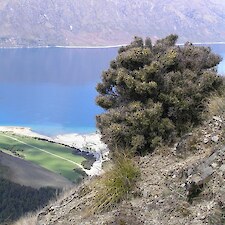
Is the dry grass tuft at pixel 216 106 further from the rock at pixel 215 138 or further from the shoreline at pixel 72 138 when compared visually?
the shoreline at pixel 72 138

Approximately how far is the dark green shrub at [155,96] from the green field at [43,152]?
75.3 metres

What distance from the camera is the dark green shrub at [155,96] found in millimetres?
A: 8328

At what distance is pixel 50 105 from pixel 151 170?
11713 cm

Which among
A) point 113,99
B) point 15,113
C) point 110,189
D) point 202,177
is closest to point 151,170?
point 110,189

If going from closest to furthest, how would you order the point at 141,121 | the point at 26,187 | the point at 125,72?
1. the point at 141,121
2. the point at 125,72
3. the point at 26,187

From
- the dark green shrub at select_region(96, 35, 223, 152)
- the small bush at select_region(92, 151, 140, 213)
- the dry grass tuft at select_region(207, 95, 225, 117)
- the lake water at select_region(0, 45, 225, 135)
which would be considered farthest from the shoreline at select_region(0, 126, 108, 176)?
the small bush at select_region(92, 151, 140, 213)

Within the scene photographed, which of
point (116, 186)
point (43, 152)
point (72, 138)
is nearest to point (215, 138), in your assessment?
point (116, 186)

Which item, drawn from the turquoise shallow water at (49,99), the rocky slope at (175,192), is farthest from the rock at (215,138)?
the turquoise shallow water at (49,99)

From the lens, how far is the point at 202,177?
6078 millimetres

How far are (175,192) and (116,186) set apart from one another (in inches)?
37.3

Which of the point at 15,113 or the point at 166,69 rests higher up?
the point at 166,69

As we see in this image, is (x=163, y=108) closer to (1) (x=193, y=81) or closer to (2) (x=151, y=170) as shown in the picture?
(1) (x=193, y=81)

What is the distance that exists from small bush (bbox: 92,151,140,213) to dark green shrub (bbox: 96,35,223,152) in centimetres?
118

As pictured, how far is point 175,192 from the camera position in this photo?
20.7 ft
